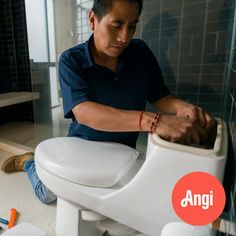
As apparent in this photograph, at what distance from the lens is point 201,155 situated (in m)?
0.47

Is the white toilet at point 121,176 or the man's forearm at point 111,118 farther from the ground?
the man's forearm at point 111,118

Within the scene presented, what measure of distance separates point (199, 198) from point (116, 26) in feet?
1.81

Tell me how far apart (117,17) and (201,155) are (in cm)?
48

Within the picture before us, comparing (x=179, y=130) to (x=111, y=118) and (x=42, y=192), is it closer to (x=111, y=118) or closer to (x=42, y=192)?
(x=111, y=118)

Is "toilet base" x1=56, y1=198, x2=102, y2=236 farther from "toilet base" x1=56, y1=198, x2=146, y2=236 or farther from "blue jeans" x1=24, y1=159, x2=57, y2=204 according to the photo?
"blue jeans" x1=24, y1=159, x2=57, y2=204

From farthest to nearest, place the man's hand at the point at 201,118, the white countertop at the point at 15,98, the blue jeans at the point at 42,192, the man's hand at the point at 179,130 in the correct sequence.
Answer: the white countertop at the point at 15,98, the blue jeans at the point at 42,192, the man's hand at the point at 201,118, the man's hand at the point at 179,130

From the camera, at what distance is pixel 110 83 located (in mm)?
847

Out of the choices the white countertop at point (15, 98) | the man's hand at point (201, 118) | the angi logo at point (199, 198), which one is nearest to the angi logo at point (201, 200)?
the angi logo at point (199, 198)

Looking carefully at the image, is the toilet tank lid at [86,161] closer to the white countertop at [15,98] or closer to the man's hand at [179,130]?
the man's hand at [179,130]

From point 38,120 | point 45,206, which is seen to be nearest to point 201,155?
point 45,206

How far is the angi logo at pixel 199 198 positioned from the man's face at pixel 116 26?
487 millimetres

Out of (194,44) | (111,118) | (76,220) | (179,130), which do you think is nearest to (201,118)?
(179,130)

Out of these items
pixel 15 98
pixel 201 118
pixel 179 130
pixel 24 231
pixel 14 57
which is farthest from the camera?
pixel 14 57

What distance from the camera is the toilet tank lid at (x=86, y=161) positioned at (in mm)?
599
